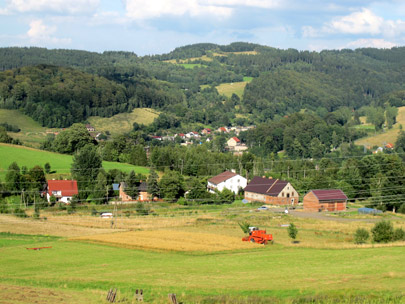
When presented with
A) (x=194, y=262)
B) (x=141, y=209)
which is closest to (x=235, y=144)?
(x=141, y=209)

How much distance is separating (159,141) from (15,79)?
56.9 m

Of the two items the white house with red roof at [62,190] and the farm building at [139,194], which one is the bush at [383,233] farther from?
the white house with red roof at [62,190]

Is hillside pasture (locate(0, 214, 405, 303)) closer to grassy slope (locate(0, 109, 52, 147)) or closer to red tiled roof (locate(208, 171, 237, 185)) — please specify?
red tiled roof (locate(208, 171, 237, 185))

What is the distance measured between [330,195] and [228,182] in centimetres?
1689

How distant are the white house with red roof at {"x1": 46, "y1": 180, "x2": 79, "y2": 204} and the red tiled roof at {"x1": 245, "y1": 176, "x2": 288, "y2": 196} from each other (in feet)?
83.7

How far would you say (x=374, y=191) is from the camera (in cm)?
6994

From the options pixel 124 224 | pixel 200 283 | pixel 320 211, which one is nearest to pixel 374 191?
pixel 320 211

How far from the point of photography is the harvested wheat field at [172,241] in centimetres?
3556

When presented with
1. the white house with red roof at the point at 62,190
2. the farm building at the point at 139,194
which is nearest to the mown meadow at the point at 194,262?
the white house with red roof at the point at 62,190

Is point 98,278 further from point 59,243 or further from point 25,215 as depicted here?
point 25,215

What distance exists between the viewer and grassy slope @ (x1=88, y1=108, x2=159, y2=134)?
15112 cm

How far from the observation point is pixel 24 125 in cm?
13588

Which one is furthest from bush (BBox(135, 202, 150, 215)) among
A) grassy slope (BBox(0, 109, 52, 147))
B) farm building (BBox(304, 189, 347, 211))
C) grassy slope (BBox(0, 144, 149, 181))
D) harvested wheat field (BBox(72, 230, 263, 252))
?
grassy slope (BBox(0, 109, 52, 147))

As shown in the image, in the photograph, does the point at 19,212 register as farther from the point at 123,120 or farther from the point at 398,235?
the point at 123,120
